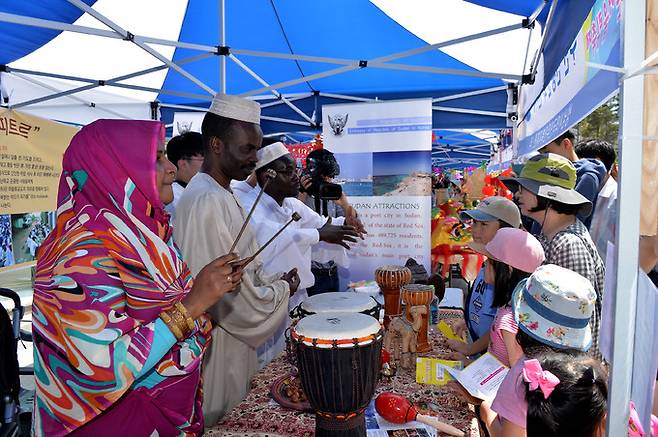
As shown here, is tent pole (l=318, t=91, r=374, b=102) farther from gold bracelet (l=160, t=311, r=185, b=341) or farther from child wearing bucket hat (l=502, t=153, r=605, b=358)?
gold bracelet (l=160, t=311, r=185, b=341)

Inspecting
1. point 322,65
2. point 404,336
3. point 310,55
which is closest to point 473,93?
point 322,65

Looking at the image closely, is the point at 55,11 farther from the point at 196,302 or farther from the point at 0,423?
the point at 196,302

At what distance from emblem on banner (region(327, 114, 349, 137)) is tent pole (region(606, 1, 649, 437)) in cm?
325

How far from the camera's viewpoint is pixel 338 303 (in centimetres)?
171

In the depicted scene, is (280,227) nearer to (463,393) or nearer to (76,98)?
(463,393)

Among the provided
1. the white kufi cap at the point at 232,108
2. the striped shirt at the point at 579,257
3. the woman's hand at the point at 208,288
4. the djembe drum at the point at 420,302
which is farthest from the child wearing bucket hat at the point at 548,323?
the white kufi cap at the point at 232,108

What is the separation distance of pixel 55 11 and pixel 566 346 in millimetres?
4416

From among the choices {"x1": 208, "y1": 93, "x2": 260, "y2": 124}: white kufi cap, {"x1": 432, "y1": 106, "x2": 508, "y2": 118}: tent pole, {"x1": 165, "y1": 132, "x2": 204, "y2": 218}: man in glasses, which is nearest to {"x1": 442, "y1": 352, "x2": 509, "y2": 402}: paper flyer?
{"x1": 208, "y1": 93, "x2": 260, "y2": 124}: white kufi cap

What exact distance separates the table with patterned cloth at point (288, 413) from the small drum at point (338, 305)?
0.31 m

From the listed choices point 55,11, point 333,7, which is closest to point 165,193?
point 55,11

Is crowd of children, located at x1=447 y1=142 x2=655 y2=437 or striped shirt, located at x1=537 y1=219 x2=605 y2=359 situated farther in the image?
striped shirt, located at x1=537 y1=219 x2=605 y2=359

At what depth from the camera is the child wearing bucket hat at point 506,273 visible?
63.4 inches

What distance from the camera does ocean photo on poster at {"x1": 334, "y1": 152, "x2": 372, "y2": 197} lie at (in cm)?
398

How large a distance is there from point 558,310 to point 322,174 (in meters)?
2.83
